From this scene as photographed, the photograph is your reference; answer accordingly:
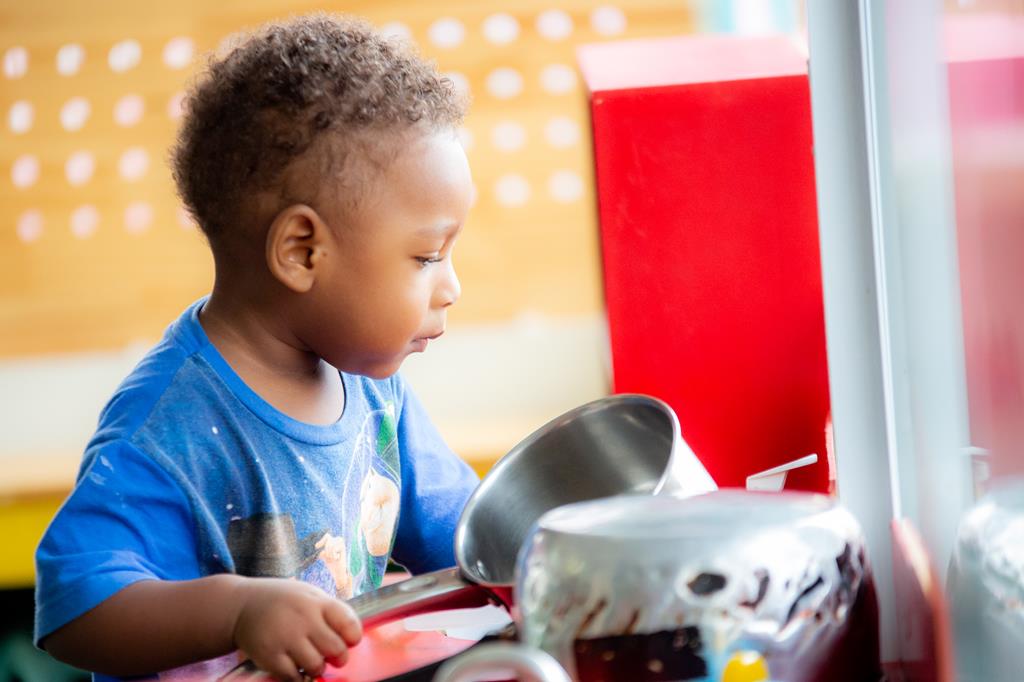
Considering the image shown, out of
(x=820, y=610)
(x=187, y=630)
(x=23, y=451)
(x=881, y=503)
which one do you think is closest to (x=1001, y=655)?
(x=820, y=610)

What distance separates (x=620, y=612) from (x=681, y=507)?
0.19ft

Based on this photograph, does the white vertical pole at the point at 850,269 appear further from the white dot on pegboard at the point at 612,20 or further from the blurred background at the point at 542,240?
the white dot on pegboard at the point at 612,20

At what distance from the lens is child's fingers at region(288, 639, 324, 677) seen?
49 cm

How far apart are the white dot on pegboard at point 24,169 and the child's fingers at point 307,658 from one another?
4.93 ft

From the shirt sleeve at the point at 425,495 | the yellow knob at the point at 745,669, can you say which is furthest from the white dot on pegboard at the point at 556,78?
the yellow knob at the point at 745,669

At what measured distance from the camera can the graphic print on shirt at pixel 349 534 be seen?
70 centimetres

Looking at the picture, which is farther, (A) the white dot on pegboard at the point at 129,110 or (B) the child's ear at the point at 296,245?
(A) the white dot on pegboard at the point at 129,110

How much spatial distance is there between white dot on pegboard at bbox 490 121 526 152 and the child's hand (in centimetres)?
133

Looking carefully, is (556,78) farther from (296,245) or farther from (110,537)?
(110,537)

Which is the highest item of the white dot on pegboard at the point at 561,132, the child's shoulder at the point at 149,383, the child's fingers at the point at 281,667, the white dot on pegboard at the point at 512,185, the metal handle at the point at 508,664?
the white dot on pegboard at the point at 561,132

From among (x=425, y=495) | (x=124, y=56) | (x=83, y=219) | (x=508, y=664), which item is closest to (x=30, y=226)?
(x=83, y=219)

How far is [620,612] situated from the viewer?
366 millimetres

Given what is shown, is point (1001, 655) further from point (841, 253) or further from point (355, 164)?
point (355, 164)

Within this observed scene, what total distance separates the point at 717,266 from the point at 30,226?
1.37 meters
